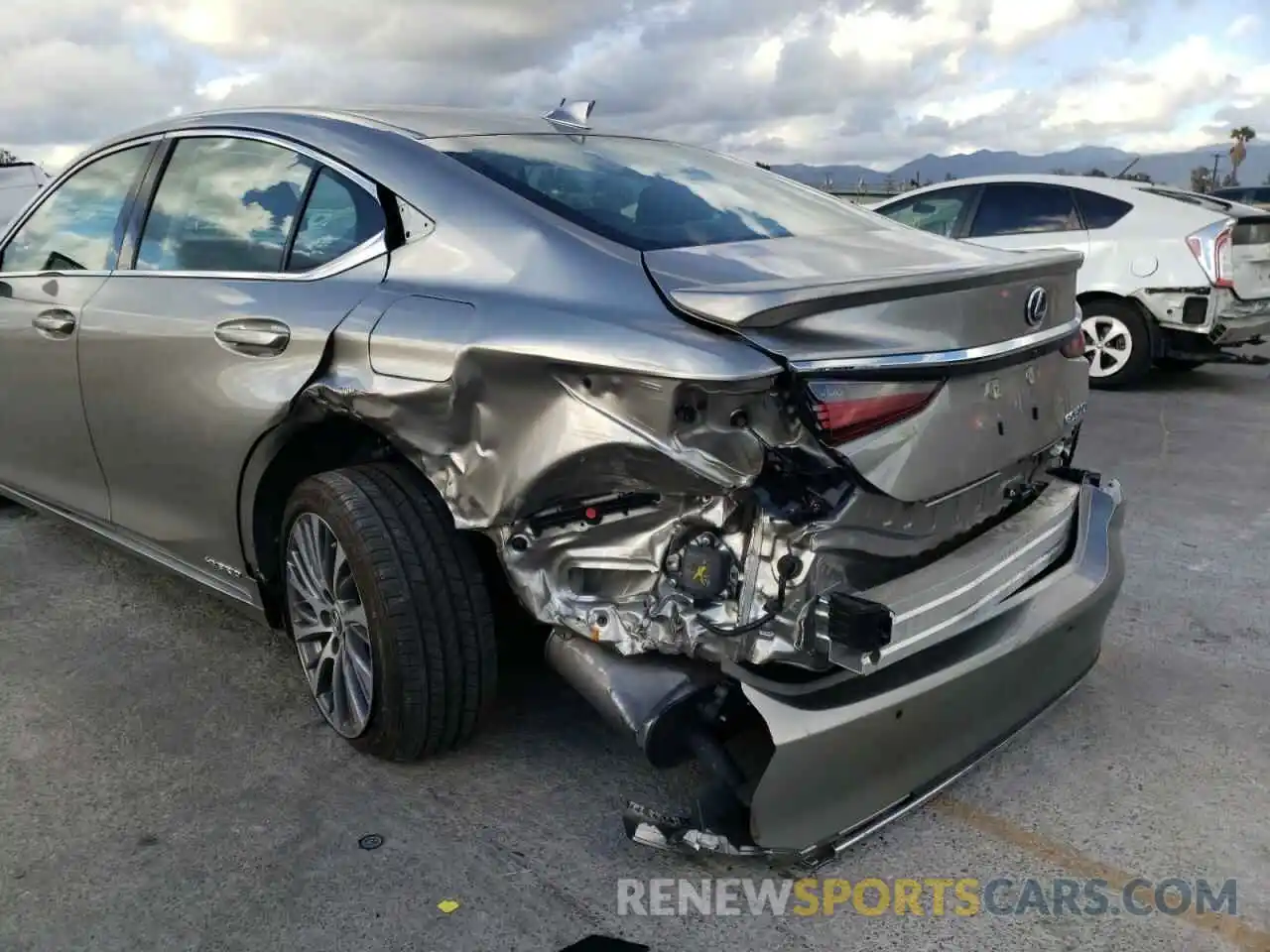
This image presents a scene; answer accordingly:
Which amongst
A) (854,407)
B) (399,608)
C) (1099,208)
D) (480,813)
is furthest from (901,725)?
(1099,208)

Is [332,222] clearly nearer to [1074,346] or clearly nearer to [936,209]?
[1074,346]

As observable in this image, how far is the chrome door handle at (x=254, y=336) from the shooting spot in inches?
113

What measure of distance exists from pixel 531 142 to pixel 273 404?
3.33 feet

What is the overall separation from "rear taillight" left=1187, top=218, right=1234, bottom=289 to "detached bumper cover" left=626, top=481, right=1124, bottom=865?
5.66 m

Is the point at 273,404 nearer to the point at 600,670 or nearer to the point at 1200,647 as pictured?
the point at 600,670

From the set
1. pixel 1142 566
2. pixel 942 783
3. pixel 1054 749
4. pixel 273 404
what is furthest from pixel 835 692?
pixel 1142 566

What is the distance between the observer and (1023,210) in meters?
8.51

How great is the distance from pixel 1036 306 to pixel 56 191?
3.55m

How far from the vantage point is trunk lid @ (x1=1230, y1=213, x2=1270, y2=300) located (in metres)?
7.62

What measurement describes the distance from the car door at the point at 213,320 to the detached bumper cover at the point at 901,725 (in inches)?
58.9

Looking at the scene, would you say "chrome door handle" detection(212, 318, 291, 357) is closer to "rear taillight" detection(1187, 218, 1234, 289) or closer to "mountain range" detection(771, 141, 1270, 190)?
"mountain range" detection(771, 141, 1270, 190)

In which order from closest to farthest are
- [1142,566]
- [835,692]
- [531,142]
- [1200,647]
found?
1. [835,692]
2. [531,142]
3. [1200,647]
4. [1142,566]

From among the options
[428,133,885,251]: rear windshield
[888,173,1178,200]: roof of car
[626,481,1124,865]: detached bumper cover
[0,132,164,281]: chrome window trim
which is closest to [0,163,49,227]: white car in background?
[0,132,164,281]: chrome window trim

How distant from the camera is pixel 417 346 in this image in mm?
2543
